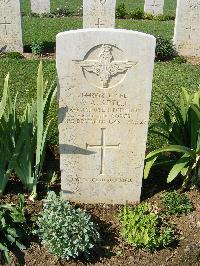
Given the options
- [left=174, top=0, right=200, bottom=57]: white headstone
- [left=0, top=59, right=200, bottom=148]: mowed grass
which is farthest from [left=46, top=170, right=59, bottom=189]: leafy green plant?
[left=174, top=0, right=200, bottom=57]: white headstone

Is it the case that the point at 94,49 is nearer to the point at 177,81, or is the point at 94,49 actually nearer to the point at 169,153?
the point at 169,153

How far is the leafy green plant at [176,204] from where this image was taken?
402 centimetres

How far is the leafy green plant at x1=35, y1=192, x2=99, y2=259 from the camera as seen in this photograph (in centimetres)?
338

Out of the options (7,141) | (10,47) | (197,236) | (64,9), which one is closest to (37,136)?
(7,141)

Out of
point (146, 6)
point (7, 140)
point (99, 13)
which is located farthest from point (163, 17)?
point (7, 140)

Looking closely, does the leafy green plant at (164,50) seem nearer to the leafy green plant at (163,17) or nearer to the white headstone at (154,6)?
the leafy green plant at (163,17)

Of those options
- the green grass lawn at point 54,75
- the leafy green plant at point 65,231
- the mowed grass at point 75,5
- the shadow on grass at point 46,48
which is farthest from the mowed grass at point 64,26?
the leafy green plant at point 65,231

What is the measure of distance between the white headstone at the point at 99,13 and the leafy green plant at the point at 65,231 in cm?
761

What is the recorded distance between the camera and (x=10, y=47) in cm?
1003

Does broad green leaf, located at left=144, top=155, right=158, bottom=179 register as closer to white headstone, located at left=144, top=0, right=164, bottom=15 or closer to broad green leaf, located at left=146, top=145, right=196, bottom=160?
broad green leaf, located at left=146, top=145, right=196, bottom=160

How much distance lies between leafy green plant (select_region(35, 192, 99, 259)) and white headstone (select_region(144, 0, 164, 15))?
1389 centimetres

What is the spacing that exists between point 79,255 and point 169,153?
1816mm

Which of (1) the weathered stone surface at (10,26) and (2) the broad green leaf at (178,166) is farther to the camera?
(1) the weathered stone surface at (10,26)

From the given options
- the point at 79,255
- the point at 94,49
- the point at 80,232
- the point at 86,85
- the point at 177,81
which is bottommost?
the point at 79,255
